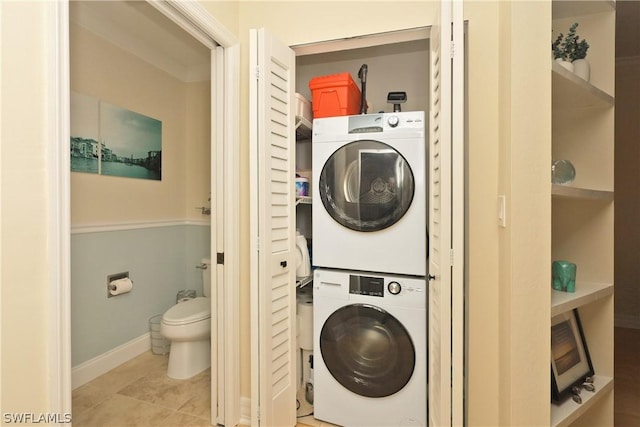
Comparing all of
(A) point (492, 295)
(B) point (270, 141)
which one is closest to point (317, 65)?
(B) point (270, 141)

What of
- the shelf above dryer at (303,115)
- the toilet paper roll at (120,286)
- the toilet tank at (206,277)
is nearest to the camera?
the shelf above dryer at (303,115)

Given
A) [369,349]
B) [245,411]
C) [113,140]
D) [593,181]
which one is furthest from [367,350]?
[113,140]

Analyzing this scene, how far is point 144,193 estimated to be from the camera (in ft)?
8.95

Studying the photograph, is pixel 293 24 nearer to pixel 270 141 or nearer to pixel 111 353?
pixel 270 141

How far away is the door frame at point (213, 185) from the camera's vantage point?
3.22ft

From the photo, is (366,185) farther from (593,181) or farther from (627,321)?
(627,321)

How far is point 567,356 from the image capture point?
4.60ft

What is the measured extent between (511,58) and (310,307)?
1611mm

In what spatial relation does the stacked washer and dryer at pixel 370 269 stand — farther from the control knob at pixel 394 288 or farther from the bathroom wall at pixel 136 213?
the bathroom wall at pixel 136 213

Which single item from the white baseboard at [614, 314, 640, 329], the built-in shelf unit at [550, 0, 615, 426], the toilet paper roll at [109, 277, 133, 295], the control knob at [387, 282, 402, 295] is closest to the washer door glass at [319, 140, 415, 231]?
the control knob at [387, 282, 402, 295]

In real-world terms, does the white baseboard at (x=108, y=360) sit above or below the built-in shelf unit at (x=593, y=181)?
below

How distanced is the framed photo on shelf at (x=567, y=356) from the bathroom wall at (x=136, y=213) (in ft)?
8.78

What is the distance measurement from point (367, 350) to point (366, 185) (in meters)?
0.92

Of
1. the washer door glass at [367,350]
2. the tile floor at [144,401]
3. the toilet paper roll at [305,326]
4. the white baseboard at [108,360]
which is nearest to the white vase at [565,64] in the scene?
the washer door glass at [367,350]
